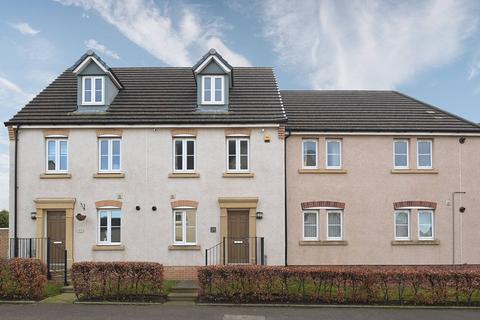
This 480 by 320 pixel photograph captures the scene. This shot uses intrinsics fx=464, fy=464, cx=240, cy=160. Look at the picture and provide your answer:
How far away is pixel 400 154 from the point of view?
18188 millimetres

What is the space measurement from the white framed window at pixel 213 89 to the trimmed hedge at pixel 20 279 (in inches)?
336

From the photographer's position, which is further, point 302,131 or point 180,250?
point 302,131

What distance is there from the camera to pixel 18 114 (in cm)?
1745

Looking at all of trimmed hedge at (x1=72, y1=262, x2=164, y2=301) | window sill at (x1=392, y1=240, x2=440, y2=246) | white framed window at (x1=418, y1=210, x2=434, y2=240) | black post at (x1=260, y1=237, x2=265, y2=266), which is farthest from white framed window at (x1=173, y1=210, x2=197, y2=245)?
white framed window at (x1=418, y1=210, x2=434, y2=240)

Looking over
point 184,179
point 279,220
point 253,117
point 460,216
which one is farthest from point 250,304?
point 460,216

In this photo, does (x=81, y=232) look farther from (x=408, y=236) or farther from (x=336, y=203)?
(x=408, y=236)

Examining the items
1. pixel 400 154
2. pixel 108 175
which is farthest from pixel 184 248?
pixel 400 154

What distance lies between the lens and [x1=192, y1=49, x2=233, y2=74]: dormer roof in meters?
17.8

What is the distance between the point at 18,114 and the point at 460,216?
17279 millimetres

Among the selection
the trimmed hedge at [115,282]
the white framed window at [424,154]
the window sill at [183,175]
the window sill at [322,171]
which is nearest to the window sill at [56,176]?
the window sill at [183,175]

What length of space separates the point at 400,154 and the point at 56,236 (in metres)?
13.4

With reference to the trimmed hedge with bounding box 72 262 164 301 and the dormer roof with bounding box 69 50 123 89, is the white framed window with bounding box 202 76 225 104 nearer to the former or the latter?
the dormer roof with bounding box 69 50 123 89

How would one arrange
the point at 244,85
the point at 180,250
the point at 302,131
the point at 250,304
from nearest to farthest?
the point at 250,304 < the point at 180,250 < the point at 302,131 < the point at 244,85

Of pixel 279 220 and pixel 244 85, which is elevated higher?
pixel 244 85
